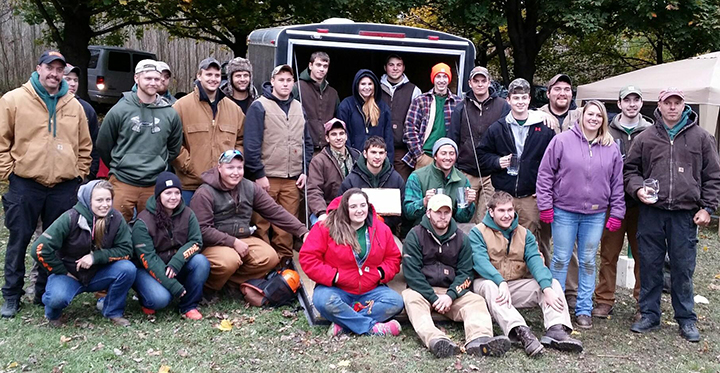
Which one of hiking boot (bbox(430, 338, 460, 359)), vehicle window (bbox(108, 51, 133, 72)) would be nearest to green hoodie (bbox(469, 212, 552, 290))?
hiking boot (bbox(430, 338, 460, 359))

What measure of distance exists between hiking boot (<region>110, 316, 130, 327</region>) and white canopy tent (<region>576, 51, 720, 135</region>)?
327 inches

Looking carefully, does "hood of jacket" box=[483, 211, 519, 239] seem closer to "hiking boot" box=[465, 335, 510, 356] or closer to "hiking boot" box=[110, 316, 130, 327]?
"hiking boot" box=[465, 335, 510, 356]

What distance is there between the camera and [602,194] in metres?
5.42

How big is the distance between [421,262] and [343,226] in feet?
2.20

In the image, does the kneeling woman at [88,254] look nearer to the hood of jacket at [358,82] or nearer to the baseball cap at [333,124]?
the baseball cap at [333,124]

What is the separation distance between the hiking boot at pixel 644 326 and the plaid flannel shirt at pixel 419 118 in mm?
2494

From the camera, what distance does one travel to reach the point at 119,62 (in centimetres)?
1727

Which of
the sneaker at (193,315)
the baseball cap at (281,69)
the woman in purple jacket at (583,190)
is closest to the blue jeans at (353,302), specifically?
the sneaker at (193,315)

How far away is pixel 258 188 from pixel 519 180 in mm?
2278

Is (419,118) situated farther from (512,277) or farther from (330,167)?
(512,277)

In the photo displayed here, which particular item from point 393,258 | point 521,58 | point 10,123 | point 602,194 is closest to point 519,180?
point 602,194

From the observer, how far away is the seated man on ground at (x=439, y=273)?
198 inches

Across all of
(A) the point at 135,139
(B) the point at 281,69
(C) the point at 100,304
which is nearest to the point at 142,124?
(A) the point at 135,139

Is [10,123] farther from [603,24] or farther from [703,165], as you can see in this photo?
[603,24]
